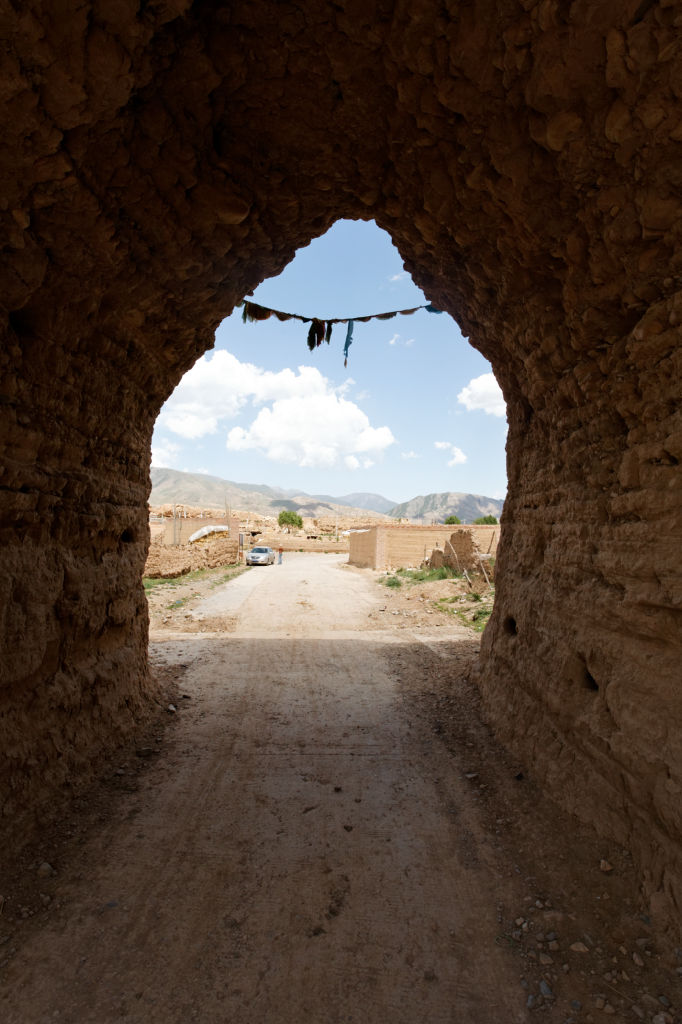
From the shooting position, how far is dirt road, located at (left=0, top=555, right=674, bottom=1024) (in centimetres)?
234

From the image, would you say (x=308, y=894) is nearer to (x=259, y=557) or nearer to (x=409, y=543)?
(x=409, y=543)

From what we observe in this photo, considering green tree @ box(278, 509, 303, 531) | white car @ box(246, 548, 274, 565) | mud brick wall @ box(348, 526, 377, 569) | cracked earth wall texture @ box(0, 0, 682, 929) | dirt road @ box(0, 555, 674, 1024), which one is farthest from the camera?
green tree @ box(278, 509, 303, 531)

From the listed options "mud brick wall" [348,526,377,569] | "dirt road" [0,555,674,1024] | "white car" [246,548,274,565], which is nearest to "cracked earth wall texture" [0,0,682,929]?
"dirt road" [0,555,674,1024]

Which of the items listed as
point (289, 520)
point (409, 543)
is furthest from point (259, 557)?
point (289, 520)

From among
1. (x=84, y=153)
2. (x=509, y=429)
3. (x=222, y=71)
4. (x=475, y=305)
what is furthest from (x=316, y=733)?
(x=222, y=71)

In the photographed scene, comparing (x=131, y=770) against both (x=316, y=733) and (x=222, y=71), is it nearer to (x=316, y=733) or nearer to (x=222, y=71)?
(x=316, y=733)

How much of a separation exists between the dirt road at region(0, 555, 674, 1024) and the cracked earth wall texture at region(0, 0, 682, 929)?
2.09 feet

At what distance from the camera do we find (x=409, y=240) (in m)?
5.38

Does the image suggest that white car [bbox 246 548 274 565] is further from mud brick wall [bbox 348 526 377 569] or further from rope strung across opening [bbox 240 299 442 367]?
rope strung across opening [bbox 240 299 442 367]

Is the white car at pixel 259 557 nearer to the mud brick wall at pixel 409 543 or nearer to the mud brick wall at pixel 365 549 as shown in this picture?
the mud brick wall at pixel 365 549

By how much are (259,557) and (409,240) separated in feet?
85.0

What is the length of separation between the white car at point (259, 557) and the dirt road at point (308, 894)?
24.2 m

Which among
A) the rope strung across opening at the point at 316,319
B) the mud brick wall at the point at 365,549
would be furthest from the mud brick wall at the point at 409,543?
the rope strung across opening at the point at 316,319

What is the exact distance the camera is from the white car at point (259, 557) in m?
29.7
